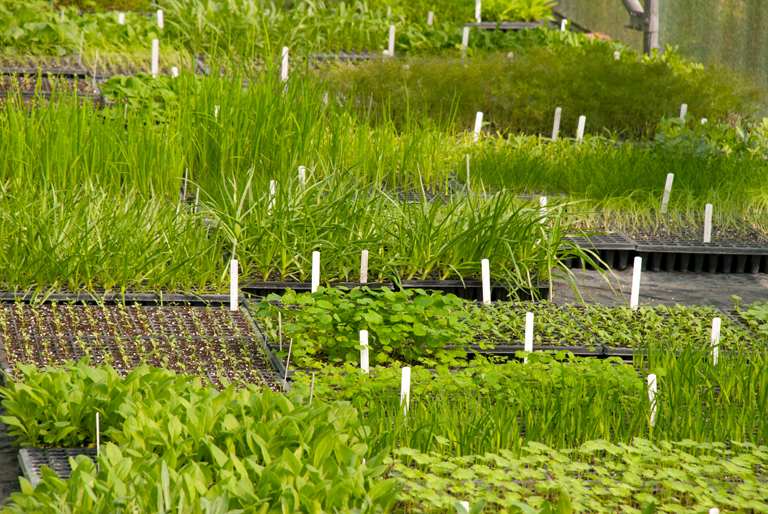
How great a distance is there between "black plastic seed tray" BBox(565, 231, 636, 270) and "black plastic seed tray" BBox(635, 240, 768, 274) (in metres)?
0.08

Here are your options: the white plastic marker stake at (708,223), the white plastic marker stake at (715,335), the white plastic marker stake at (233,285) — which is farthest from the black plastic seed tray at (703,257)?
the white plastic marker stake at (233,285)

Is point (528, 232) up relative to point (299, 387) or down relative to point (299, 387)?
up

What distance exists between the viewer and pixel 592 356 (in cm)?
416

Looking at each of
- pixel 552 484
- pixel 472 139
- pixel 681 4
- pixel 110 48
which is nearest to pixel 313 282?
pixel 552 484

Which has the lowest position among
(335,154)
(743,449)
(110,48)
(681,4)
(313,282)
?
(743,449)

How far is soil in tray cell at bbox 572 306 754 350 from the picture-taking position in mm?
4211

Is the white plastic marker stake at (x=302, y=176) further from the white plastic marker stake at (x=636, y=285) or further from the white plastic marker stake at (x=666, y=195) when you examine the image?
Answer: the white plastic marker stake at (x=666, y=195)

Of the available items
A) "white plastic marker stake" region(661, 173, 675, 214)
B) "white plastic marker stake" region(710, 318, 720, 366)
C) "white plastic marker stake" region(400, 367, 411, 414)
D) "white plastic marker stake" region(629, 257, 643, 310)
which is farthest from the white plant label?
"white plastic marker stake" region(661, 173, 675, 214)

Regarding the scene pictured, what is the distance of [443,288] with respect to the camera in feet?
15.9

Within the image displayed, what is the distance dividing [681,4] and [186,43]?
5618 mm

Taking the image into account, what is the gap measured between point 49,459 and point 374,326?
148 cm

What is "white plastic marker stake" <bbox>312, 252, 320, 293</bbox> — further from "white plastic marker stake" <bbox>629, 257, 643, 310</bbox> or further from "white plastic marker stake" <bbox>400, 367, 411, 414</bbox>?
"white plastic marker stake" <bbox>629, 257, 643, 310</bbox>

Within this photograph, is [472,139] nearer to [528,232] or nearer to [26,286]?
[528,232]

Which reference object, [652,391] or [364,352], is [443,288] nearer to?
[364,352]
